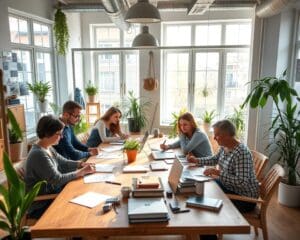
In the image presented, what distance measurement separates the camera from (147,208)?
5.40 ft

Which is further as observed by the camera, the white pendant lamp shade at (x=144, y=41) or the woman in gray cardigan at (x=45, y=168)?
the white pendant lamp shade at (x=144, y=41)

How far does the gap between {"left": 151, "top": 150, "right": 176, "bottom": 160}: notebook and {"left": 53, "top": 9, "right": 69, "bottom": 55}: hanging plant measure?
2.89 m

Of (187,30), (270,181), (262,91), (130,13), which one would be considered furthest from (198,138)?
(187,30)

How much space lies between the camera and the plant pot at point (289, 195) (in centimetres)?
330

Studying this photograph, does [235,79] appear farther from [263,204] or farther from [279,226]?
→ [263,204]

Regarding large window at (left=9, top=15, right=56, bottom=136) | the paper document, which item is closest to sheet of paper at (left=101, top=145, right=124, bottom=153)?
the paper document

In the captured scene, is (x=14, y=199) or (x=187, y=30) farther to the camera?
(x=187, y=30)

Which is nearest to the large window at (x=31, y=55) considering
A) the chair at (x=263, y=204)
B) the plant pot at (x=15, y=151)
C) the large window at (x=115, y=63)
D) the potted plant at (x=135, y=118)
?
the plant pot at (x=15, y=151)

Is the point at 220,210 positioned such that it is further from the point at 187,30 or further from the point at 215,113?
the point at 187,30

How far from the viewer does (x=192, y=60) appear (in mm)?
5516

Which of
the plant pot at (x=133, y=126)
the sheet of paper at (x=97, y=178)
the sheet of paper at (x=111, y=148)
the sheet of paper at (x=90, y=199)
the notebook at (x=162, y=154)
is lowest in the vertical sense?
the plant pot at (x=133, y=126)

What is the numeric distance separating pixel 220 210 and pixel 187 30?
4.52 metres

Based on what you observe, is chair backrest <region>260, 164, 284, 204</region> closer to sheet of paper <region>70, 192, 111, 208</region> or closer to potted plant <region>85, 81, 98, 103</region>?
sheet of paper <region>70, 192, 111, 208</region>

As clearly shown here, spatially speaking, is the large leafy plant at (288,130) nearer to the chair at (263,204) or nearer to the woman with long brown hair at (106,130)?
the chair at (263,204)
